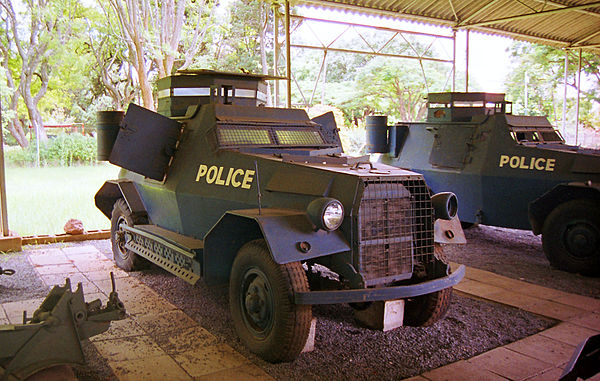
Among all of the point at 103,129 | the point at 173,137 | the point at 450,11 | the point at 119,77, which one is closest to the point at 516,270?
the point at 173,137

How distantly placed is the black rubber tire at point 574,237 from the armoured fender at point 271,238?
15.3 feet

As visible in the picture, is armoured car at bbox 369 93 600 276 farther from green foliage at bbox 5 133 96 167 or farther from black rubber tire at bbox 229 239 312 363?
green foliage at bbox 5 133 96 167

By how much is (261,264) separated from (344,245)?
683 millimetres

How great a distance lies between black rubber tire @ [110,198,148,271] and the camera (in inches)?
281

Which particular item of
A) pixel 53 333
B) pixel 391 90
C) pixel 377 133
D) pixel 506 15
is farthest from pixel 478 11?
pixel 53 333

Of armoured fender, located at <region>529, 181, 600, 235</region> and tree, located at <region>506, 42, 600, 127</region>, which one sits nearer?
armoured fender, located at <region>529, 181, 600, 235</region>

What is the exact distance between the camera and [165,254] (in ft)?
19.3

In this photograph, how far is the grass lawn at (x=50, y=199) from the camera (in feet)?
31.3

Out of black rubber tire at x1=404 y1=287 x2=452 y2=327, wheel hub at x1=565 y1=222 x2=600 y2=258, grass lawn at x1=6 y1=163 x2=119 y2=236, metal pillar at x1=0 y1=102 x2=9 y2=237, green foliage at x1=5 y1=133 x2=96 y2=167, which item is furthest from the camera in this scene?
green foliage at x1=5 y1=133 x2=96 y2=167

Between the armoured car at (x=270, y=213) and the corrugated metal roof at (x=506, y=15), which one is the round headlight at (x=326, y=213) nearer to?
the armoured car at (x=270, y=213)

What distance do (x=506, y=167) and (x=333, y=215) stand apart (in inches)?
205

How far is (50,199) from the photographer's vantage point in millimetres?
10016

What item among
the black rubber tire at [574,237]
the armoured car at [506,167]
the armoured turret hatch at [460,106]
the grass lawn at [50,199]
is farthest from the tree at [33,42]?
Answer: the black rubber tire at [574,237]

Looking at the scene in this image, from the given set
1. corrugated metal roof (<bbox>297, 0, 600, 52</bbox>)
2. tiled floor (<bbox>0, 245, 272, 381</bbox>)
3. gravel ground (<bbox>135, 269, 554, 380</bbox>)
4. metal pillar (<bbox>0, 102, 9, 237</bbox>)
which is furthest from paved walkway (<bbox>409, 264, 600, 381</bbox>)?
metal pillar (<bbox>0, 102, 9, 237</bbox>)
